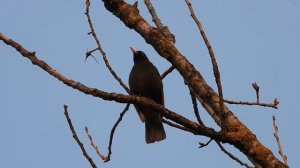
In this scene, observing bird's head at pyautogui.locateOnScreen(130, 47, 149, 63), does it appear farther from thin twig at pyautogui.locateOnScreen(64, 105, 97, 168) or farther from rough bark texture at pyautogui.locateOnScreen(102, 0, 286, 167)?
thin twig at pyautogui.locateOnScreen(64, 105, 97, 168)

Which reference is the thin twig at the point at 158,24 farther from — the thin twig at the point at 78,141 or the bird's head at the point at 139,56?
the bird's head at the point at 139,56

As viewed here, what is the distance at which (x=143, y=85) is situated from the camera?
231 inches

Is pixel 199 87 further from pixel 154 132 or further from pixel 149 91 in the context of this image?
pixel 149 91

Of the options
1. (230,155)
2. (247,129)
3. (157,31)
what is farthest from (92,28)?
(247,129)

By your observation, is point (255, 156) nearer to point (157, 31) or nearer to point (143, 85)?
point (157, 31)

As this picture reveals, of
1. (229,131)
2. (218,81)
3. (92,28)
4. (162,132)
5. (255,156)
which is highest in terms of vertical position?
(162,132)

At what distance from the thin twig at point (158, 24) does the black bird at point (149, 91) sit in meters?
1.85

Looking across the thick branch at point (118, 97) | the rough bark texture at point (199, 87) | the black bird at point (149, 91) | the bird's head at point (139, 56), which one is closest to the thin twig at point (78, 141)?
the thick branch at point (118, 97)

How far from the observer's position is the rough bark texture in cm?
247

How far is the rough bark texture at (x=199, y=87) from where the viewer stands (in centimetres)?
247

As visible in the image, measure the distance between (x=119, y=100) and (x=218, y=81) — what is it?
542 mm

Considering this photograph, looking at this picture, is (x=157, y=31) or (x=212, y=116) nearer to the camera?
(x=212, y=116)

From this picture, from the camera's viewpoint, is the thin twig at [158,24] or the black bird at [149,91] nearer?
the thin twig at [158,24]

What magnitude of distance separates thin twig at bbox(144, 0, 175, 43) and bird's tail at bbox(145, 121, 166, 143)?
207cm
